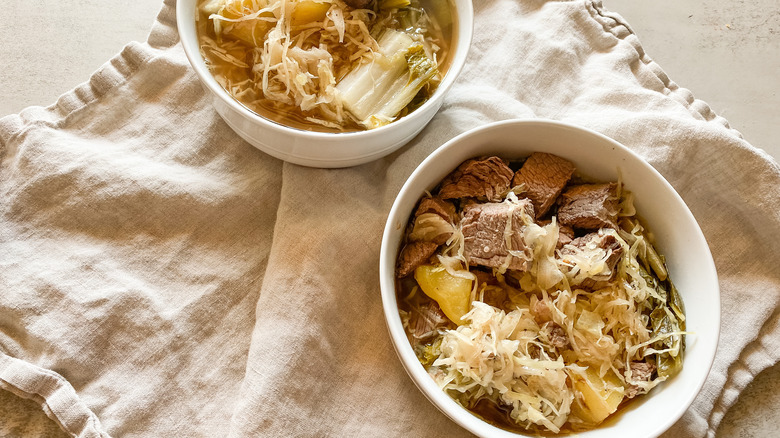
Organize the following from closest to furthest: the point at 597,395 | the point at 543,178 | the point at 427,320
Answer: the point at 597,395, the point at 427,320, the point at 543,178

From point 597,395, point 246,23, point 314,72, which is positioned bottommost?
point 597,395

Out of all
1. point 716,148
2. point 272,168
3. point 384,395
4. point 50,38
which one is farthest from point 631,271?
point 50,38

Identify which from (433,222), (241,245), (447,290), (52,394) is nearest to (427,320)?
(447,290)

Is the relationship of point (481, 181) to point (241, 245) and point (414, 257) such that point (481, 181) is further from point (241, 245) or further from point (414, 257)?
point (241, 245)

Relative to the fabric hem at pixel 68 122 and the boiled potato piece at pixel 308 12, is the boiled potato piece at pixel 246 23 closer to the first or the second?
A: the boiled potato piece at pixel 308 12

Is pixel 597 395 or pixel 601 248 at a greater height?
pixel 601 248

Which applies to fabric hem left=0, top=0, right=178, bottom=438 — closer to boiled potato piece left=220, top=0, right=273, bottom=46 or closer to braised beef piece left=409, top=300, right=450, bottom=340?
boiled potato piece left=220, top=0, right=273, bottom=46

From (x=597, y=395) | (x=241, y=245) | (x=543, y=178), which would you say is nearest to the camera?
(x=597, y=395)
